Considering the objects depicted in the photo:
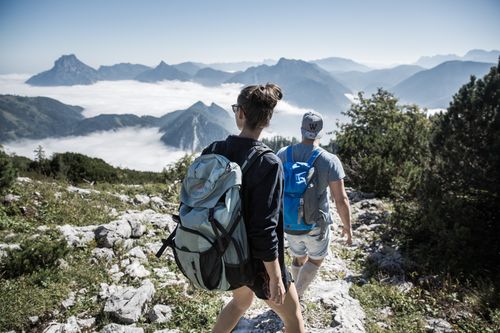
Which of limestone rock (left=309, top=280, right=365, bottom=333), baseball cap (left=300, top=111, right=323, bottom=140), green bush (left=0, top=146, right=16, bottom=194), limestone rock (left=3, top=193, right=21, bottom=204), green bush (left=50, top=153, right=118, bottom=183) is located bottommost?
green bush (left=50, top=153, right=118, bottom=183)

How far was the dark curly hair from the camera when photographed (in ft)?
7.41

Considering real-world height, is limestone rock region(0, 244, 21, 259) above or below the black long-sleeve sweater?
below

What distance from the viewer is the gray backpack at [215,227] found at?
2.20 meters

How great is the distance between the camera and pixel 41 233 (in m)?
6.20

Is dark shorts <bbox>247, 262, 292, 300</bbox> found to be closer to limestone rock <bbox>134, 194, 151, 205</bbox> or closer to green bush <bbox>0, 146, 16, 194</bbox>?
limestone rock <bbox>134, 194, 151, 205</bbox>

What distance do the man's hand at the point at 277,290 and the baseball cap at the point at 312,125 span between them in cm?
181

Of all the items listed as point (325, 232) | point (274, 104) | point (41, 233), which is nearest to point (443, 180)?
point (325, 232)

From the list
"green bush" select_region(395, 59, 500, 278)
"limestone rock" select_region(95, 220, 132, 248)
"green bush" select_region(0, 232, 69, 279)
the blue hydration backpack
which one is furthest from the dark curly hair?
"green bush" select_region(395, 59, 500, 278)

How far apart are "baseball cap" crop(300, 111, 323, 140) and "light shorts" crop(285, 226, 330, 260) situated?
1082 millimetres

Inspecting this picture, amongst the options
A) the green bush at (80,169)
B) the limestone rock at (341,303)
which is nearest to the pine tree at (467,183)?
the limestone rock at (341,303)

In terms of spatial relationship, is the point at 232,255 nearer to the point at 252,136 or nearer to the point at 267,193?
the point at 267,193

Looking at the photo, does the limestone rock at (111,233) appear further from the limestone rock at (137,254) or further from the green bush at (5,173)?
the green bush at (5,173)

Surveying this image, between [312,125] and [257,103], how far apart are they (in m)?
1.49

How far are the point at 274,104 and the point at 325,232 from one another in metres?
2.02
